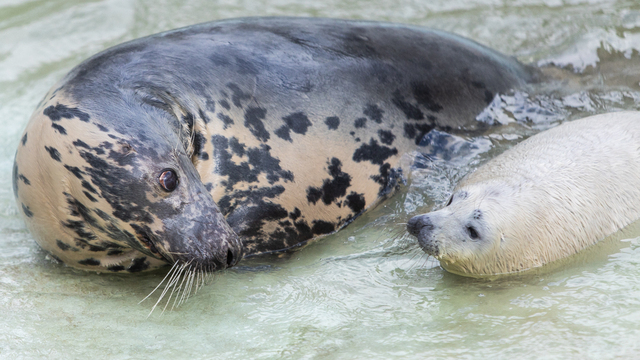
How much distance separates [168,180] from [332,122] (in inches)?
40.3

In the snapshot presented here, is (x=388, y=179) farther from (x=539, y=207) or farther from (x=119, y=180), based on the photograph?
(x=119, y=180)

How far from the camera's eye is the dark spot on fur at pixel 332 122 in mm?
3529

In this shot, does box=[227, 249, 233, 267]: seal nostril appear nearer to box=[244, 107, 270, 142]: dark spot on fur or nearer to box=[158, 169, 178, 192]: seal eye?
box=[158, 169, 178, 192]: seal eye

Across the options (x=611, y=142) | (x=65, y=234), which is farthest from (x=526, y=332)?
(x=65, y=234)

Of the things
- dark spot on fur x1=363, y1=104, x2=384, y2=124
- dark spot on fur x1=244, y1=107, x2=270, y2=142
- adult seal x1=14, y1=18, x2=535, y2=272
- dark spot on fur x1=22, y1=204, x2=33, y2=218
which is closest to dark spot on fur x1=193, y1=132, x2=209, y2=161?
adult seal x1=14, y1=18, x2=535, y2=272

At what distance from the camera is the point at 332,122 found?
139 inches

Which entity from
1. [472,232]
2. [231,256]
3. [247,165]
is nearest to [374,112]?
[247,165]

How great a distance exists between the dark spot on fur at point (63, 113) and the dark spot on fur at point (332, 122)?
120 centimetres

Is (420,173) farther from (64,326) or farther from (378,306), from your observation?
(64,326)

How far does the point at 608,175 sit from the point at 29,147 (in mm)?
2672

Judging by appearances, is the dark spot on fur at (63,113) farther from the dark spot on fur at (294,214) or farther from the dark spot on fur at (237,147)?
the dark spot on fur at (294,214)

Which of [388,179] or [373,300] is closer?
[373,300]

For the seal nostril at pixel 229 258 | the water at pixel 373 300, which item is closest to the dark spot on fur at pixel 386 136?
the water at pixel 373 300

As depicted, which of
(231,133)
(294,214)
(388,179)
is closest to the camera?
(231,133)
